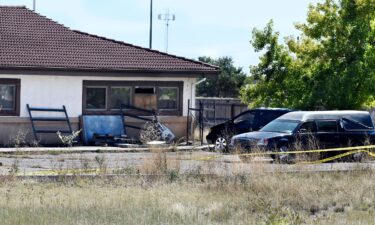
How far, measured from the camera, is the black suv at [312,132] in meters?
28.0

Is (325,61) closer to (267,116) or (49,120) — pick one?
(267,116)

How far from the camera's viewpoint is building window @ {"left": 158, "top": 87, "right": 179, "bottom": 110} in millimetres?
38000

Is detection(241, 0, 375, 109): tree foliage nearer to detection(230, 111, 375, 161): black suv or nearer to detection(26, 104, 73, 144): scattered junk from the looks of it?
detection(230, 111, 375, 161): black suv

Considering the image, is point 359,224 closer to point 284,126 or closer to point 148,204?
point 148,204

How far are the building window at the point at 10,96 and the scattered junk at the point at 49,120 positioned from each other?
474 millimetres

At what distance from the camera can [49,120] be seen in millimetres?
35375

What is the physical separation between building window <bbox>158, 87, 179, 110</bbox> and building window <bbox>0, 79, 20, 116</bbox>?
19.6 feet

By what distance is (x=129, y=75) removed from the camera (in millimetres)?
36875

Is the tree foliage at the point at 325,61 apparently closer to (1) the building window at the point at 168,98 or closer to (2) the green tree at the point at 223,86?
(1) the building window at the point at 168,98

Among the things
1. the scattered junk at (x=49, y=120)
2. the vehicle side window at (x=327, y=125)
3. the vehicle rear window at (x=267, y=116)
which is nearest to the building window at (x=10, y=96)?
the scattered junk at (x=49, y=120)

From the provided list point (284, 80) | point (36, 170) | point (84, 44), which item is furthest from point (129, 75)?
point (36, 170)

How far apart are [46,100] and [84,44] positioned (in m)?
3.71

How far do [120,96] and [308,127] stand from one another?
1060 centimetres

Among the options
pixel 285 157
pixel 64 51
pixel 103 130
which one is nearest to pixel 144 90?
pixel 103 130
